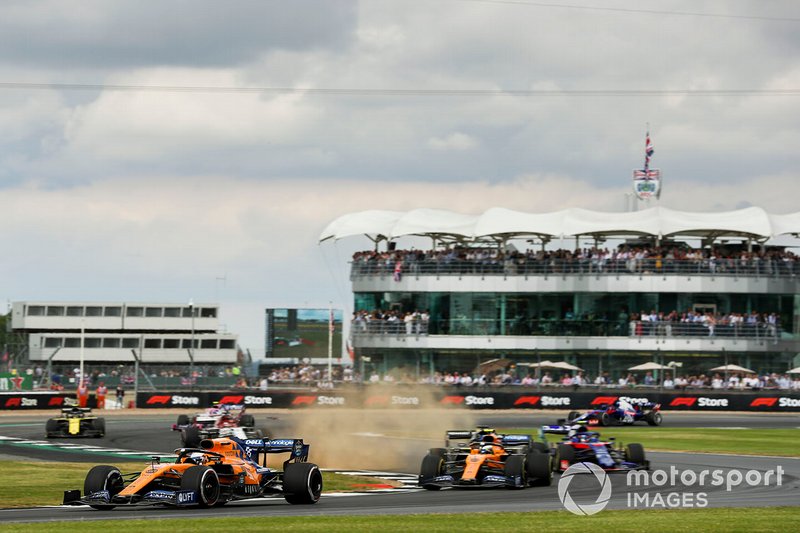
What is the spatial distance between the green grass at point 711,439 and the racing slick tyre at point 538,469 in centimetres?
1388

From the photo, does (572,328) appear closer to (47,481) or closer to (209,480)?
(47,481)

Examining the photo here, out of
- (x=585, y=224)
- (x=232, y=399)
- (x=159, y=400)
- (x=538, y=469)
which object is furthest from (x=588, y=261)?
(x=538, y=469)

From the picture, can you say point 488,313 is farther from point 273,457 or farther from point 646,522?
point 646,522

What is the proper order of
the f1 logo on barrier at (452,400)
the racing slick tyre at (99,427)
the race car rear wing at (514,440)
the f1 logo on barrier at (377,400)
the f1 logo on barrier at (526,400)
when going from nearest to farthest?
the race car rear wing at (514,440)
the racing slick tyre at (99,427)
the f1 logo on barrier at (377,400)
the f1 logo on barrier at (452,400)
the f1 logo on barrier at (526,400)

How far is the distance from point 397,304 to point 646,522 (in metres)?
64.1

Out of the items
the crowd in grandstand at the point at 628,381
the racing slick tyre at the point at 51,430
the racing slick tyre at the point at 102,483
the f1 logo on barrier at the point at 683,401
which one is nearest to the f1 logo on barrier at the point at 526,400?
the crowd in grandstand at the point at 628,381

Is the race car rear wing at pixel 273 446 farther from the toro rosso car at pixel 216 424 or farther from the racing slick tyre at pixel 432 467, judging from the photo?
the toro rosso car at pixel 216 424

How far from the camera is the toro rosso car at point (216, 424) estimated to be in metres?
35.7

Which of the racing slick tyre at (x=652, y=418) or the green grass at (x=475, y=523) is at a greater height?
the racing slick tyre at (x=652, y=418)

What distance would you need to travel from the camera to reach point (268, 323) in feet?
371

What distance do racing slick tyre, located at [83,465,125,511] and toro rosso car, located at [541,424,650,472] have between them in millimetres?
12573

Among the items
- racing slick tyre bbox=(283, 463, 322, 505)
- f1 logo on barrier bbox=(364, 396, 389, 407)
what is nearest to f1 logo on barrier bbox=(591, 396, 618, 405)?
f1 logo on barrier bbox=(364, 396, 389, 407)

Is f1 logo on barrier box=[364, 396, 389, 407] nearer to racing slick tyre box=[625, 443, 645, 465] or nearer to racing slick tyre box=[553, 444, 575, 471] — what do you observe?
racing slick tyre box=[553, 444, 575, 471]

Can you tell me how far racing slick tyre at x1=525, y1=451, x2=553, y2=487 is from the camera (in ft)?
85.7
